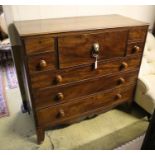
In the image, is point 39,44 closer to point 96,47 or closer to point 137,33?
point 96,47

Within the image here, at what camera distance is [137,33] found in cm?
133

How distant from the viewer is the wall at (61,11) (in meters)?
1.35

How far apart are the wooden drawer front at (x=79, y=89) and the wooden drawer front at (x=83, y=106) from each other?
6 cm

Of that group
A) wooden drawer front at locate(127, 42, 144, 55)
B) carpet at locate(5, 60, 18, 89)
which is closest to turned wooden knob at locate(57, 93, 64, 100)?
wooden drawer front at locate(127, 42, 144, 55)

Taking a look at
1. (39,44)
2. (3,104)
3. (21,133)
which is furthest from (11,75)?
(39,44)

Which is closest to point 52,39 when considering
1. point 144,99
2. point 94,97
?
point 94,97

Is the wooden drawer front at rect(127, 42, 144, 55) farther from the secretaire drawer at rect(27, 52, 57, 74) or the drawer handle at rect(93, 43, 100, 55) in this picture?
the secretaire drawer at rect(27, 52, 57, 74)

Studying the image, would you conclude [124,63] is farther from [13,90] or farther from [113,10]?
[13,90]

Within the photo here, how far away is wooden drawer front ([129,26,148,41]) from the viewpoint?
129cm

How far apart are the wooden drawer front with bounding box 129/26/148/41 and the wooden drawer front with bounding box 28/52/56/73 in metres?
0.66

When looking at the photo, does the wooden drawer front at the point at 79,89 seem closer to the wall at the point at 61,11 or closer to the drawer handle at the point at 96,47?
the drawer handle at the point at 96,47

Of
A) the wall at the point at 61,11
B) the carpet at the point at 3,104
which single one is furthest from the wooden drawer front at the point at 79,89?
the carpet at the point at 3,104

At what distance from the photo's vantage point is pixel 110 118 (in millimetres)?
1811

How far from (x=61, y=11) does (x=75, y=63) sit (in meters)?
0.62
